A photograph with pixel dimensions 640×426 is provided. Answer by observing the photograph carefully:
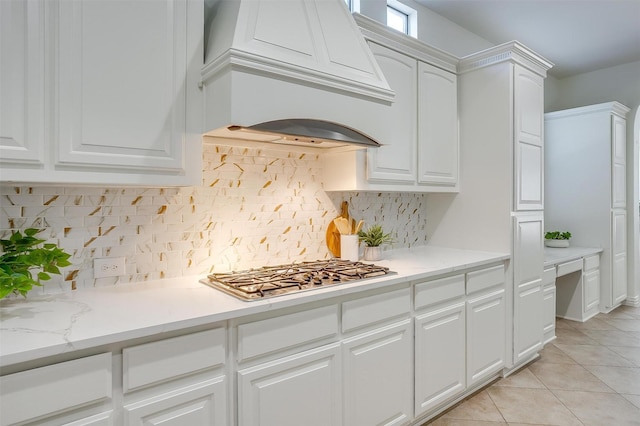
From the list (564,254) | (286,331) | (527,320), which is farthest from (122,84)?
(564,254)

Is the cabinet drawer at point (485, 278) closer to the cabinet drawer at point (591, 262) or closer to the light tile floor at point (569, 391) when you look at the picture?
the light tile floor at point (569, 391)

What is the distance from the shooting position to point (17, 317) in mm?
1299

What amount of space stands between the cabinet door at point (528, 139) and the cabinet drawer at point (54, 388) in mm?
2668

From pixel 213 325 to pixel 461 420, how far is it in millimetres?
1762

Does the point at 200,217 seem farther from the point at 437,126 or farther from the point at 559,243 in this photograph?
the point at 559,243

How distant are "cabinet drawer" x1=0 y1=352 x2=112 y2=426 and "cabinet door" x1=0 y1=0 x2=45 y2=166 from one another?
2.05 feet

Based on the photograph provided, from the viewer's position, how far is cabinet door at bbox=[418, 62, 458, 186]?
2695mm

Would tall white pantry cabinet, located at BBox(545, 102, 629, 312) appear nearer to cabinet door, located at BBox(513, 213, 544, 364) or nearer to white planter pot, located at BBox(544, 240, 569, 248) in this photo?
white planter pot, located at BBox(544, 240, 569, 248)

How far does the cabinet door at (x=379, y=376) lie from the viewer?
1.83 m

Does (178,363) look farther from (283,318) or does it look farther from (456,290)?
(456,290)

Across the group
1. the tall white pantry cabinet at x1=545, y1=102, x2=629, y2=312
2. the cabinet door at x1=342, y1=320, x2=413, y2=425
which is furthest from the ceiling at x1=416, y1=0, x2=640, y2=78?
the cabinet door at x1=342, y1=320, x2=413, y2=425

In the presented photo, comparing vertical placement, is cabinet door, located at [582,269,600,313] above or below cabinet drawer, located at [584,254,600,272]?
below

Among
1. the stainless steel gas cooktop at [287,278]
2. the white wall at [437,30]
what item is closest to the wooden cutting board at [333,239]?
the stainless steel gas cooktop at [287,278]

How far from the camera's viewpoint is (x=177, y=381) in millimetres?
1332
